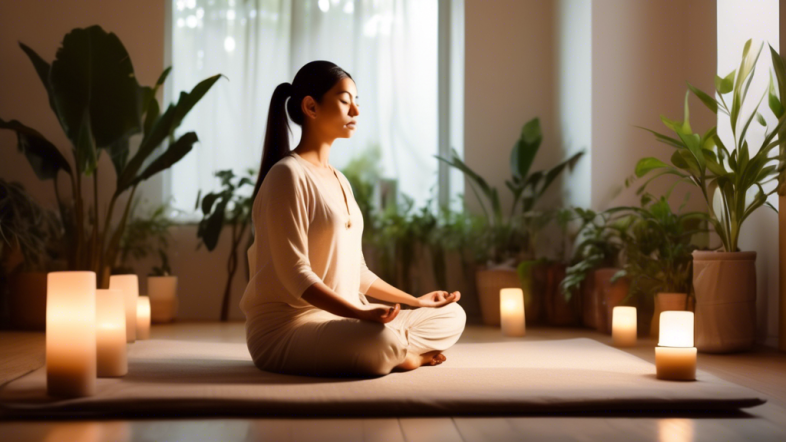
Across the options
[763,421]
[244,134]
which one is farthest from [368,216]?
[763,421]

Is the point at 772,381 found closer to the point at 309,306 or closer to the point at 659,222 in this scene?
the point at 659,222

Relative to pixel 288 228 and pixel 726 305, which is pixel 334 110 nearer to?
pixel 288 228

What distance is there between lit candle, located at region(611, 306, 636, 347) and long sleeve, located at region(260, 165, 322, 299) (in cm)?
159

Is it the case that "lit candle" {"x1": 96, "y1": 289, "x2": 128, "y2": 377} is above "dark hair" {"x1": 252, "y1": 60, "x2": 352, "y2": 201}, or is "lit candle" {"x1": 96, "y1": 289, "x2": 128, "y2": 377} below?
below

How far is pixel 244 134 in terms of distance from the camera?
509 cm

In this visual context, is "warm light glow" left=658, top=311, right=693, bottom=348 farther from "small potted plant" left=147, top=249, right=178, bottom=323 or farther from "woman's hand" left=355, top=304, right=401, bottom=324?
"small potted plant" left=147, top=249, right=178, bottom=323

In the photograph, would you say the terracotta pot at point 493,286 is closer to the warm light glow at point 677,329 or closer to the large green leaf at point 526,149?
the large green leaf at point 526,149

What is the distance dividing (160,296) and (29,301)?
0.68 metres

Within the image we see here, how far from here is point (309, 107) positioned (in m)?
2.37

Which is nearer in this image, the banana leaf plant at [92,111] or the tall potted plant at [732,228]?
the tall potted plant at [732,228]

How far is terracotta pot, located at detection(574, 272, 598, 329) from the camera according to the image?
3930mm

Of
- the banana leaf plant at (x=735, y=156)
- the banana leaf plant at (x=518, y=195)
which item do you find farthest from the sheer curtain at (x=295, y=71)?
the banana leaf plant at (x=735, y=156)

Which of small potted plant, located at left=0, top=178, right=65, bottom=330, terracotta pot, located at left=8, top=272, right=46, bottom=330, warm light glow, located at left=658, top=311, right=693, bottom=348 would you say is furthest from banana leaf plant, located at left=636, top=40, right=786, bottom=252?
terracotta pot, located at left=8, top=272, right=46, bottom=330

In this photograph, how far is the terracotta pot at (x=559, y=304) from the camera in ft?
13.9
